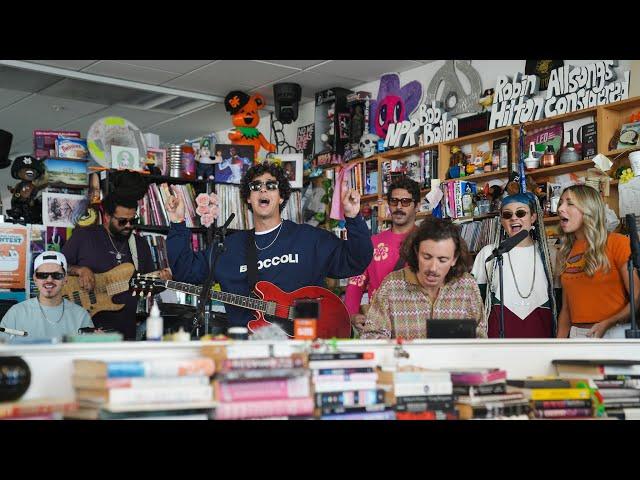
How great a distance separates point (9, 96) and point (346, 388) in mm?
6616

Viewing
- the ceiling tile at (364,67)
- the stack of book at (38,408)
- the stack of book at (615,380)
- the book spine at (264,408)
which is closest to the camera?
the stack of book at (38,408)

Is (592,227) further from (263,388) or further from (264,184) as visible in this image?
(263,388)

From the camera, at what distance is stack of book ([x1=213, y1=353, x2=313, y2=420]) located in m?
2.18

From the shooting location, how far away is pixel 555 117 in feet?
18.5

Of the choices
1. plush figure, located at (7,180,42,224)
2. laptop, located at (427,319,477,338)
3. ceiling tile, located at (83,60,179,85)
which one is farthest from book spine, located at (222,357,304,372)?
ceiling tile, located at (83,60,179,85)

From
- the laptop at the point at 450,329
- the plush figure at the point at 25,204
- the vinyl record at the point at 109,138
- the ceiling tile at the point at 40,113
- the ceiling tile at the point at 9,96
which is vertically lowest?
the laptop at the point at 450,329

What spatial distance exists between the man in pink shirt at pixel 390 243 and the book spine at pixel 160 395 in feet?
8.31

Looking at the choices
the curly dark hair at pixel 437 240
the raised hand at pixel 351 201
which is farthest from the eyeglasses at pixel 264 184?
the curly dark hair at pixel 437 240

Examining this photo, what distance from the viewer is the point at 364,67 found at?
689 cm

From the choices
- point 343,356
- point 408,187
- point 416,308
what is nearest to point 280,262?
point 416,308

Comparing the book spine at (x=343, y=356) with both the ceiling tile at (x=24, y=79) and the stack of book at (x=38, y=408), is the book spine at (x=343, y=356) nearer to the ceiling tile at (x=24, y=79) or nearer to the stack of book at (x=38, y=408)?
the stack of book at (x=38, y=408)

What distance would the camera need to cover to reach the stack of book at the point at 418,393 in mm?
2385
